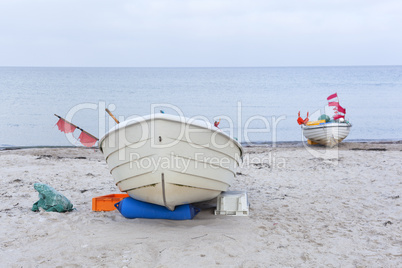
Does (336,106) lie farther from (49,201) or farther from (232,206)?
(49,201)

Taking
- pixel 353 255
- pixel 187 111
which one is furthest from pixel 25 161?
pixel 187 111

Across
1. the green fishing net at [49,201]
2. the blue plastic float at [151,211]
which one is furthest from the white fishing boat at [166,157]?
the green fishing net at [49,201]

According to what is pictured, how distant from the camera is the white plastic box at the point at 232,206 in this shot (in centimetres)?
572

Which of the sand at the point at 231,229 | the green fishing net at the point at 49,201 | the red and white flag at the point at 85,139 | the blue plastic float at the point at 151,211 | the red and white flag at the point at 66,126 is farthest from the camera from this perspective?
the red and white flag at the point at 85,139

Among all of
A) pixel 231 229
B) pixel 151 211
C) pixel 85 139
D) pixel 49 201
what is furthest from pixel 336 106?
pixel 49 201

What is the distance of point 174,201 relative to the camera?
5.05 m

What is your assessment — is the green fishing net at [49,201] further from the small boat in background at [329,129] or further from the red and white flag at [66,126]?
the small boat in background at [329,129]

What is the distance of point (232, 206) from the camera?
579cm

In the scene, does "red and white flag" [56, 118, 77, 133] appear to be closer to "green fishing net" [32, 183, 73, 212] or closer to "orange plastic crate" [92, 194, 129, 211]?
"green fishing net" [32, 183, 73, 212]

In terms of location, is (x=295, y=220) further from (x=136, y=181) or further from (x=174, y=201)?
(x=136, y=181)

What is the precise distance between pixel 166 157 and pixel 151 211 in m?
1.14

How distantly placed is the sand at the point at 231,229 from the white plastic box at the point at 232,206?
5.7 inches

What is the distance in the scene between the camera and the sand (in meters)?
4.09

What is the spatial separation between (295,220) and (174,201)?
70.2 inches
